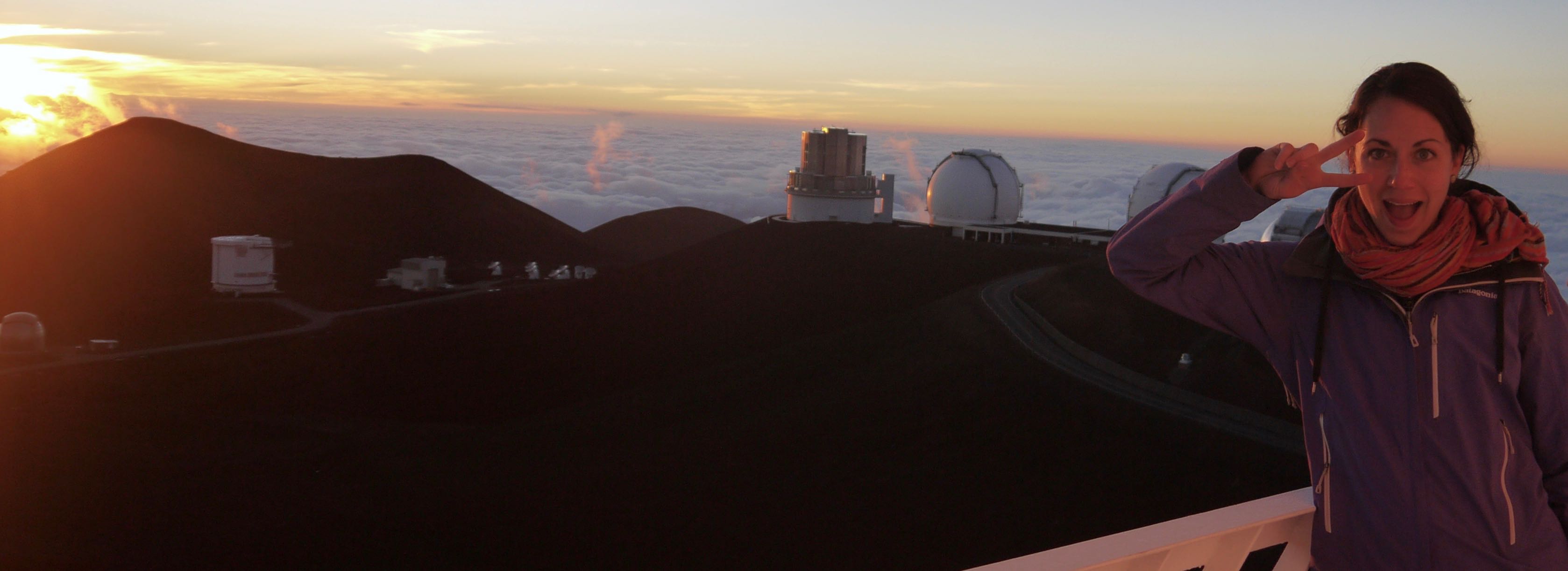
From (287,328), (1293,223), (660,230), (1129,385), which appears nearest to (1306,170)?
(1129,385)

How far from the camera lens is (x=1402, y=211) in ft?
6.56

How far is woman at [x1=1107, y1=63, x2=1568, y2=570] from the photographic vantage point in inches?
75.6

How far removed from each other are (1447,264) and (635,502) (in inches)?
608

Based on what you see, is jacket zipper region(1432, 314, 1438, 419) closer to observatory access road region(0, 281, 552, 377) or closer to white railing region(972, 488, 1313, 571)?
white railing region(972, 488, 1313, 571)

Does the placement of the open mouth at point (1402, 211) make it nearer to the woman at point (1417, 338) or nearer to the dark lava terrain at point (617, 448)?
the woman at point (1417, 338)

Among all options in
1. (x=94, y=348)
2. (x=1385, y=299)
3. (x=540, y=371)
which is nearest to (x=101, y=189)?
(x=94, y=348)

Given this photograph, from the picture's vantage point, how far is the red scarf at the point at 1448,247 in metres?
1.92

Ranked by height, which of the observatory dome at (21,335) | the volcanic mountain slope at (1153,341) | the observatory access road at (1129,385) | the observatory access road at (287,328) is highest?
the volcanic mountain slope at (1153,341)

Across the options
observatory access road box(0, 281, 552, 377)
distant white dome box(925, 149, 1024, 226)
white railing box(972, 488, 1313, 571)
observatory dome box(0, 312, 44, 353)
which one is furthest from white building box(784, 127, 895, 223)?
white railing box(972, 488, 1313, 571)

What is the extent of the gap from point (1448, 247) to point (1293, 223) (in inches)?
1081

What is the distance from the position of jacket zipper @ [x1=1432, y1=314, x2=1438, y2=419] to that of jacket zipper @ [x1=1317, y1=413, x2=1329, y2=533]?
219mm

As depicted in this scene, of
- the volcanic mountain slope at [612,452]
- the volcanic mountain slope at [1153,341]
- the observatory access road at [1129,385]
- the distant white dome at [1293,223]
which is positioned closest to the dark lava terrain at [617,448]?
the volcanic mountain slope at [612,452]

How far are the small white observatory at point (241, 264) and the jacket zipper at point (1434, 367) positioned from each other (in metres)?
41.4

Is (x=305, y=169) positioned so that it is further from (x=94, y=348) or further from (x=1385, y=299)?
(x=1385, y=299)
